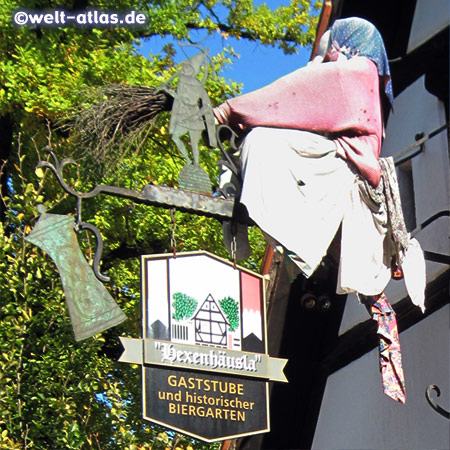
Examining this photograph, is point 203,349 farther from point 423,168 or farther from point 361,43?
point 423,168

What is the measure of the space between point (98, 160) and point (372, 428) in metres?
2.88

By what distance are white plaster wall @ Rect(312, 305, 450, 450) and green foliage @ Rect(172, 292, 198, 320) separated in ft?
6.37

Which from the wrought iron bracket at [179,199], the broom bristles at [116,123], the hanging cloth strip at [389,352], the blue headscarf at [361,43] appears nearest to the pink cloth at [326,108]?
the blue headscarf at [361,43]

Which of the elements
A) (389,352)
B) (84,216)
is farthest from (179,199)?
(84,216)

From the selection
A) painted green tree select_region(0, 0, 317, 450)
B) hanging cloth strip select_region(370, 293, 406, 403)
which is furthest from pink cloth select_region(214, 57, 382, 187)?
painted green tree select_region(0, 0, 317, 450)

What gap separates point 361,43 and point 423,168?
1265 millimetres

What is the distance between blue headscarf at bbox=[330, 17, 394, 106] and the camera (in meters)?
8.11

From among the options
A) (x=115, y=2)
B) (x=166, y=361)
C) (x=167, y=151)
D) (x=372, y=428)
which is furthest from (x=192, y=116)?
(x=115, y=2)

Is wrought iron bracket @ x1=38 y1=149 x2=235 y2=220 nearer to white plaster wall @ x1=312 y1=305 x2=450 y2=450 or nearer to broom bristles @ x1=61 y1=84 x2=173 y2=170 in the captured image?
broom bristles @ x1=61 y1=84 x2=173 y2=170

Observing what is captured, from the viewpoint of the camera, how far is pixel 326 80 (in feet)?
25.7

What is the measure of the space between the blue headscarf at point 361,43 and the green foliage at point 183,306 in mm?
1991

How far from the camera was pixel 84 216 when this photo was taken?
13.4 m

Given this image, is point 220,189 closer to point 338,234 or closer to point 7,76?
point 338,234
